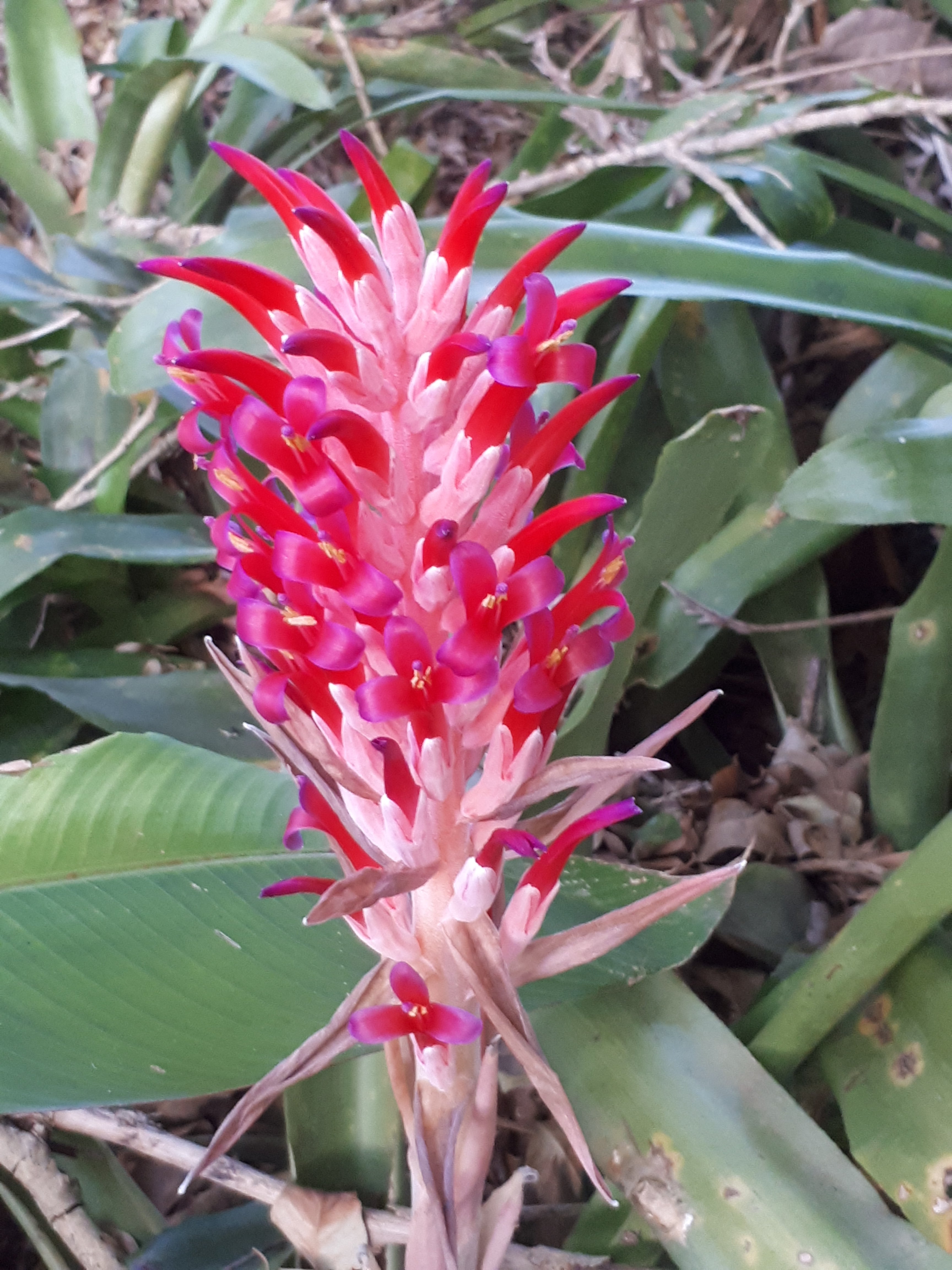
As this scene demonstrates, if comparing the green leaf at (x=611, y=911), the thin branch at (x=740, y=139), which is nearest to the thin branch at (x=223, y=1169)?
the green leaf at (x=611, y=911)

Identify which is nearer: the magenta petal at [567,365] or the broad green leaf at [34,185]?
the magenta petal at [567,365]

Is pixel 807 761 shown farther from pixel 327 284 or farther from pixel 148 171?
pixel 148 171

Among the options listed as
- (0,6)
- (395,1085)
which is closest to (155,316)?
(395,1085)

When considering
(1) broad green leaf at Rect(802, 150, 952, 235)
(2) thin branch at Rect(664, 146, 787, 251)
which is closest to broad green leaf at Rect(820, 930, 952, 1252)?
(2) thin branch at Rect(664, 146, 787, 251)

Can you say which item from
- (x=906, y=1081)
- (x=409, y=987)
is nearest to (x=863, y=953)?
(x=906, y=1081)

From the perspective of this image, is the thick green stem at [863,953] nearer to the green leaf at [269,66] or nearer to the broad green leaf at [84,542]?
the broad green leaf at [84,542]

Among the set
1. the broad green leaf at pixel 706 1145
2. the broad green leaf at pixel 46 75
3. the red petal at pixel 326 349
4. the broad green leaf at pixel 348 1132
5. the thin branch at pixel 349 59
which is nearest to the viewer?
the red petal at pixel 326 349

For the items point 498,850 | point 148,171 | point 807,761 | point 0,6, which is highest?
point 0,6

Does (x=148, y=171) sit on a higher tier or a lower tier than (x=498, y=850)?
higher
